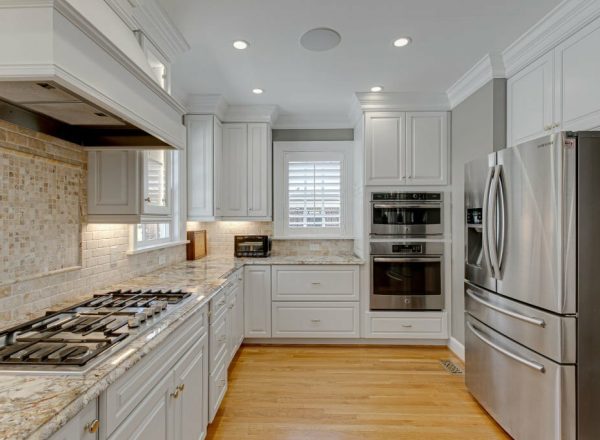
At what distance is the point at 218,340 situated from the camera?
227 cm

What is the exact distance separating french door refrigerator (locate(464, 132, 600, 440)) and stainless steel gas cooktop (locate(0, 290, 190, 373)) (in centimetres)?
193

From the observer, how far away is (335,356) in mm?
3273

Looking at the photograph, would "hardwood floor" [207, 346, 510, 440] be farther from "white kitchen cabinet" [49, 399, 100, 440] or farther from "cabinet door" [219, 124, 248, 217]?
"cabinet door" [219, 124, 248, 217]

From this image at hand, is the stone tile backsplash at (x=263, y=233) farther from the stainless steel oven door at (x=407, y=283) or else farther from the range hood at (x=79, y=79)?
the range hood at (x=79, y=79)

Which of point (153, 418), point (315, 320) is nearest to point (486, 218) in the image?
point (315, 320)

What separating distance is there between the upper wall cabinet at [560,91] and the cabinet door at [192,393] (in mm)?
2588

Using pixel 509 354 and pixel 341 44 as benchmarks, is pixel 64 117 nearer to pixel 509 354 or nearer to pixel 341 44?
pixel 341 44

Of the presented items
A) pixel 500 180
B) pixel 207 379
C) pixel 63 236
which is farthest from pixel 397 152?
pixel 63 236

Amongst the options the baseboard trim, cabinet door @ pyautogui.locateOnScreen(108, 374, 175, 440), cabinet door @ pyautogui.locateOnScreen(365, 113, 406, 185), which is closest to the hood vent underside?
cabinet door @ pyautogui.locateOnScreen(108, 374, 175, 440)

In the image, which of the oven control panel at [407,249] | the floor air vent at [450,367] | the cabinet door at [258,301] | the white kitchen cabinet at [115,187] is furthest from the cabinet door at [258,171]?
the floor air vent at [450,367]

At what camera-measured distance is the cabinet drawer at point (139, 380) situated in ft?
3.26

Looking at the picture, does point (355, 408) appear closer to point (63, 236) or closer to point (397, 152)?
Answer: point (63, 236)

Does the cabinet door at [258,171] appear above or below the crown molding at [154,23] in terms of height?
below

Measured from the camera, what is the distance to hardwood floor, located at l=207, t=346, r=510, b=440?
7.02 ft
